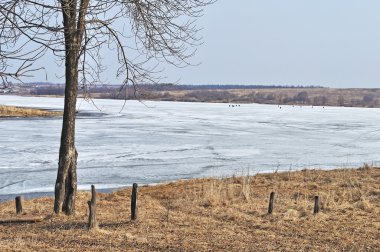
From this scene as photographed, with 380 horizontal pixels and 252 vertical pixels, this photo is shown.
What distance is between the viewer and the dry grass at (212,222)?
7.49 m

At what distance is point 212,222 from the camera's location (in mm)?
9258

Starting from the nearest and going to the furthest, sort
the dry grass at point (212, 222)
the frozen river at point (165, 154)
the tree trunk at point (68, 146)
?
the dry grass at point (212, 222)
the tree trunk at point (68, 146)
the frozen river at point (165, 154)

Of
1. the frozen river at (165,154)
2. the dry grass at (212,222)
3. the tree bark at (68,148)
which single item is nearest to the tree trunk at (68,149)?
the tree bark at (68,148)

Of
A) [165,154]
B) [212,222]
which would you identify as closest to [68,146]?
[212,222]

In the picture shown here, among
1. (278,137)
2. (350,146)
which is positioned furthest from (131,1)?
(278,137)

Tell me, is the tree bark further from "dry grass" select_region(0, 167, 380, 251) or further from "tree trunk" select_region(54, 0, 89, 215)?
"dry grass" select_region(0, 167, 380, 251)

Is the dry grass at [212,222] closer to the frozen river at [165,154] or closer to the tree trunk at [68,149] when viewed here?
the tree trunk at [68,149]

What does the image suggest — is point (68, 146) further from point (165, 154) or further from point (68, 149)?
point (165, 154)

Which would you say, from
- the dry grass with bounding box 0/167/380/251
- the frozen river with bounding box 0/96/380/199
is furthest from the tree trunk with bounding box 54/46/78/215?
the frozen river with bounding box 0/96/380/199

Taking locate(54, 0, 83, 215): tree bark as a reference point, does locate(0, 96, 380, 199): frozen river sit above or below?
below

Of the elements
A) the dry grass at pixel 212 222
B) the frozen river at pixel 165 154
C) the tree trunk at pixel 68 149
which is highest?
the tree trunk at pixel 68 149

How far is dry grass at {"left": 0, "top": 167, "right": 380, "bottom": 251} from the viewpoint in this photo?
7.49 metres

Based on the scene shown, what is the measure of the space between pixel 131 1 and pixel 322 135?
25.4 meters

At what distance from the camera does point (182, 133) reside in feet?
103
